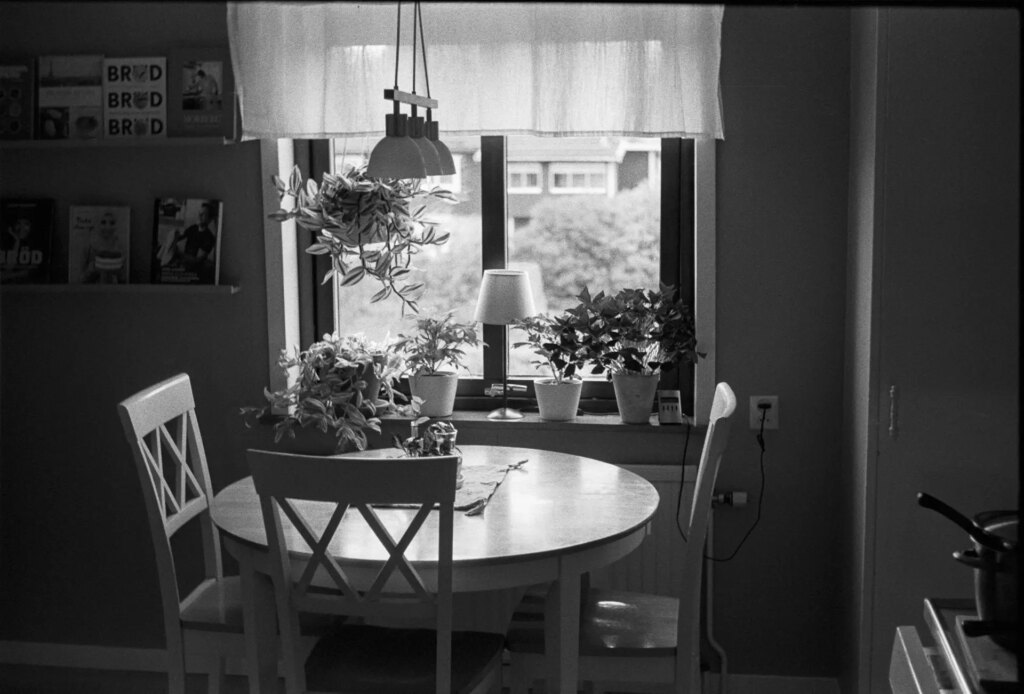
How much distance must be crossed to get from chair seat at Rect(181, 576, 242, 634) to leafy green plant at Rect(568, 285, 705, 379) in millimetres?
1127

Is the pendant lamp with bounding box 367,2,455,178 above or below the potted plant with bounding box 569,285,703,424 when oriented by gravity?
above

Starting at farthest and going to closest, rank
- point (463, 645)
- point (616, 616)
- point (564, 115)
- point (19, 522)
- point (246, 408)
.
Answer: point (19, 522) → point (246, 408) → point (564, 115) → point (616, 616) → point (463, 645)

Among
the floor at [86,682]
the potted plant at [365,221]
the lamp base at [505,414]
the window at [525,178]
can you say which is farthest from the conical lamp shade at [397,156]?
the floor at [86,682]

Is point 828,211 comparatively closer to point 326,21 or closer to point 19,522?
point 326,21

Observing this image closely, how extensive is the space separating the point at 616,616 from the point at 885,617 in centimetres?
64

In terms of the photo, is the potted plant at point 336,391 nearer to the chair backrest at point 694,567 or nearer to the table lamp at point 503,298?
the table lamp at point 503,298

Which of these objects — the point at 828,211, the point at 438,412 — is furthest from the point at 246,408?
the point at 828,211

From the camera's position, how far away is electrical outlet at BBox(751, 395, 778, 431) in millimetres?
2996

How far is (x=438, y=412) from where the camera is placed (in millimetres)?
3164

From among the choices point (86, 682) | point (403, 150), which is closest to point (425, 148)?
point (403, 150)

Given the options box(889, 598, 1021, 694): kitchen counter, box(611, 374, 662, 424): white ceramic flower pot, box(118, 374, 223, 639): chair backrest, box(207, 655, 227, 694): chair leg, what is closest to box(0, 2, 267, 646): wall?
box(118, 374, 223, 639): chair backrest

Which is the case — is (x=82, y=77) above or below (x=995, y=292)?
above

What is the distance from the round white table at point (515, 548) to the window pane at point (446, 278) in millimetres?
929

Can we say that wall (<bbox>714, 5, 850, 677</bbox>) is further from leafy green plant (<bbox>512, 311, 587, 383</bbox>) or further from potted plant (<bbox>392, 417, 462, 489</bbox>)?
potted plant (<bbox>392, 417, 462, 489</bbox>)
